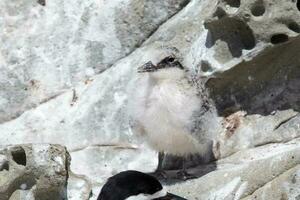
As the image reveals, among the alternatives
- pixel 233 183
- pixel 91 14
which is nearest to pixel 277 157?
pixel 233 183

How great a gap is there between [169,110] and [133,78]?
70cm

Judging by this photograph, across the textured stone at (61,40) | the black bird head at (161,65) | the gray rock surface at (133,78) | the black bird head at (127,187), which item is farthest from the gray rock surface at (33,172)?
Answer: the textured stone at (61,40)

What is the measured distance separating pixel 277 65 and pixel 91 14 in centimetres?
176

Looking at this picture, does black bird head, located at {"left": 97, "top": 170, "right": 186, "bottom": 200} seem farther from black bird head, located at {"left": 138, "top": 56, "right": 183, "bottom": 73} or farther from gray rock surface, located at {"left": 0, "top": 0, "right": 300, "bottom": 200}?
black bird head, located at {"left": 138, "top": 56, "right": 183, "bottom": 73}

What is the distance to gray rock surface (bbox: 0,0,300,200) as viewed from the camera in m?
7.69

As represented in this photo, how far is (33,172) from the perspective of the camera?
736cm

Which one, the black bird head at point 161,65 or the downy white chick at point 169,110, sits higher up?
the black bird head at point 161,65

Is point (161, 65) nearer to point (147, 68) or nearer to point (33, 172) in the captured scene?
point (147, 68)

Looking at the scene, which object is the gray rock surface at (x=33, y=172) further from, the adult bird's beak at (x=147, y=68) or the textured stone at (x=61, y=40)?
the textured stone at (x=61, y=40)

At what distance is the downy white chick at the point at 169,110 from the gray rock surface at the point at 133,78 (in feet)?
0.46

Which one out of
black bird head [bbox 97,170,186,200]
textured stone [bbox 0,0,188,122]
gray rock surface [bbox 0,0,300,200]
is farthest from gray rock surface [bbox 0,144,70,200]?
textured stone [bbox 0,0,188,122]

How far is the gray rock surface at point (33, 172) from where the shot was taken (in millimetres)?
7348

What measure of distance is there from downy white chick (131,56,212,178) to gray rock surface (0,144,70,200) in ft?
2.75

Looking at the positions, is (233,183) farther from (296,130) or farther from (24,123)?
(24,123)
